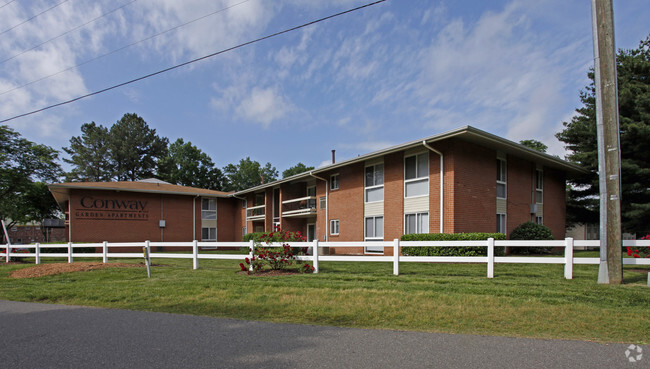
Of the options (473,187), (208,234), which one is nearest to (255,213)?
(208,234)

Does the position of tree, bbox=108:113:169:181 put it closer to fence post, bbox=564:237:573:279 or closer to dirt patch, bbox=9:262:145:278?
dirt patch, bbox=9:262:145:278

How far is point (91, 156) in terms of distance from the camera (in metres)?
59.7

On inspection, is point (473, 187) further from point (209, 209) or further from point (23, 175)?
point (23, 175)

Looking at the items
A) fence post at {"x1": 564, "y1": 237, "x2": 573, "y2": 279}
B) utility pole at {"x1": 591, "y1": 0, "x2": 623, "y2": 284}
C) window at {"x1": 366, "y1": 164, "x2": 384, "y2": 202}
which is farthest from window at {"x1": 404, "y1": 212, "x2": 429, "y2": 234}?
utility pole at {"x1": 591, "y1": 0, "x2": 623, "y2": 284}

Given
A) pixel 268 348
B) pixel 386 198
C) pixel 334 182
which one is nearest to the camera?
pixel 268 348

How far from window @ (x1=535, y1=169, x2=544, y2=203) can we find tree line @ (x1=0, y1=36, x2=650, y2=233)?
12.7 feet

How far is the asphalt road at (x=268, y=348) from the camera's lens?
4.34 m

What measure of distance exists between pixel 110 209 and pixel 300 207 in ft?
47.0

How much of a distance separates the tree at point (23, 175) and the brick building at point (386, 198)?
7.33 metres

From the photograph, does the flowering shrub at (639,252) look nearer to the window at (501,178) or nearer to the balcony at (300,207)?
the window at (501,178)

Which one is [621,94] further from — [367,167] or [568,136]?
[367,167]

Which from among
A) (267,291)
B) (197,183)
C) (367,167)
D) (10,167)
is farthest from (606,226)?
(197,183)

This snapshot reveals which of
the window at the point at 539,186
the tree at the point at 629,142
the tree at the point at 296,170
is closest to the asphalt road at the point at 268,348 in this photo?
the window at the point at 539,186

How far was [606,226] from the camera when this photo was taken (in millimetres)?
8312
